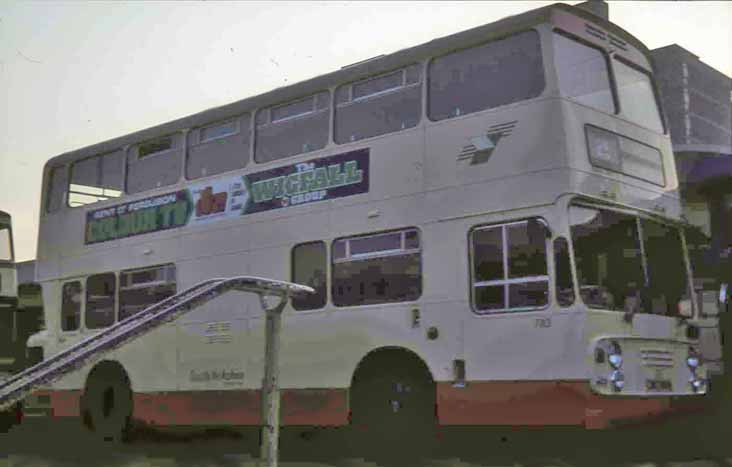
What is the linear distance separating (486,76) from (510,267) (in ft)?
6.53

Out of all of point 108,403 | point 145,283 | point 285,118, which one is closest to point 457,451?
point 285,118

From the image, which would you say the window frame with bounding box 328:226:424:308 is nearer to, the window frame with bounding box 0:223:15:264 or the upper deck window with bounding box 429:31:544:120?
the upper deck window with bounding box 429:31:544:120

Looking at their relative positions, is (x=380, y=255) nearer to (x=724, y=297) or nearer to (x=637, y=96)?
(x=637, y=96)

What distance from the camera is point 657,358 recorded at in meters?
8.20

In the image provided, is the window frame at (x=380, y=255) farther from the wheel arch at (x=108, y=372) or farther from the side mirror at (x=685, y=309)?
the wheel arch at (x=108, y=372)

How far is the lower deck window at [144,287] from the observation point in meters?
11.5

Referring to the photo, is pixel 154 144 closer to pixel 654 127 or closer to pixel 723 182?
pixel 654 127

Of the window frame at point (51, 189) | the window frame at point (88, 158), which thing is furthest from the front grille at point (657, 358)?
the window frame at point (51, 189)

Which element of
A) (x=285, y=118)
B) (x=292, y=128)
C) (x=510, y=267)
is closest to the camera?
(x=510, y=267)

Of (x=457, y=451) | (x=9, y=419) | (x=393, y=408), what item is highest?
(x=393, y=408)

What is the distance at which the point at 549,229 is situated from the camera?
25.7 ft

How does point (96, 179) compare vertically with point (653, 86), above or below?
below

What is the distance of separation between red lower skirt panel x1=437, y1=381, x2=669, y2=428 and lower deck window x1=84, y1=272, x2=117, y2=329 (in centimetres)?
597

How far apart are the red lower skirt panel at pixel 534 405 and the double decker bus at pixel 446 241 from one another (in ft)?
0.06
